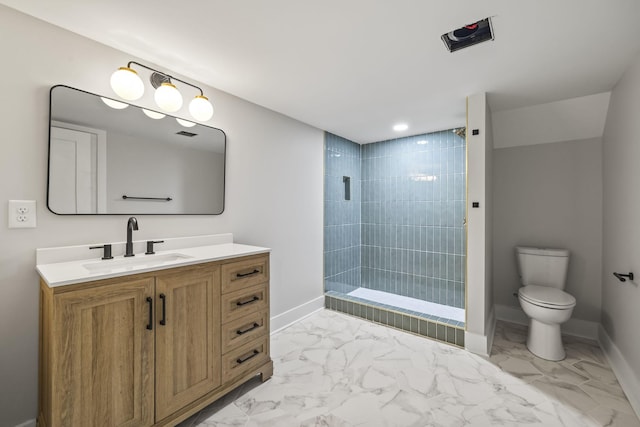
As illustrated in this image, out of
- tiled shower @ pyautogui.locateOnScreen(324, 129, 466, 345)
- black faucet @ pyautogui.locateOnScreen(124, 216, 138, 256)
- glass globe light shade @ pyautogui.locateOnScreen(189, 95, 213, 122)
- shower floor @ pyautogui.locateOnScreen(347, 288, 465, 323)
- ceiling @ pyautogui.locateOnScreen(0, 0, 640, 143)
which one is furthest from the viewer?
tiled shower @ pyautogui.locateOnScreen(324, 129, 466, 345)

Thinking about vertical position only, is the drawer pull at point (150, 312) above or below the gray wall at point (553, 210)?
below

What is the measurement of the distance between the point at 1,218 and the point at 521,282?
396 cm

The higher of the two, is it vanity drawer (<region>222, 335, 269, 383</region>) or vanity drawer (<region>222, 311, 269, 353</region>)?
vanity drawer (<region>222, 311, 269, 353</region>)

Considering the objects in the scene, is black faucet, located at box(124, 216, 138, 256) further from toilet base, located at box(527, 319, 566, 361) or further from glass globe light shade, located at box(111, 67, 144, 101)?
toilet base, located at box(527, 319, 566, 361)

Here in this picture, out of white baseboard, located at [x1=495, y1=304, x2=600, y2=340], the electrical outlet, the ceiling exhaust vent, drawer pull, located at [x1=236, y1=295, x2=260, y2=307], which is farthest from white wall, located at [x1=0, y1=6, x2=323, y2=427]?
white baseboard, located at [x1=495, y1=304, x2=600, y2=340]

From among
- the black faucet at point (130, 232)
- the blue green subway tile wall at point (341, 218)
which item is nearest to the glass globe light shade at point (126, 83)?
the black faucet at point (130, 232)

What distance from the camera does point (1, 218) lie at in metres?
1.34

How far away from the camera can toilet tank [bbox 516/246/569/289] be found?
2559 mm

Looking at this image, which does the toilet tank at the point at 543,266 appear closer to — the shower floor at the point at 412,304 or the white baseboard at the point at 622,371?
the white baseboard at the point at 622,371

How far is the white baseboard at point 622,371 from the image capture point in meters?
1.66

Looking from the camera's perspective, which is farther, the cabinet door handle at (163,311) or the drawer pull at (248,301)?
the drawer pull at (248,301)

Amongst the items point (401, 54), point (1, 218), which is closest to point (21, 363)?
point (1, 218)

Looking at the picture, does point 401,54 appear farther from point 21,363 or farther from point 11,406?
point 11,406

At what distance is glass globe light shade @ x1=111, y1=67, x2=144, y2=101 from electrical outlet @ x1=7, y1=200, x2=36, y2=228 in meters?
0.73
